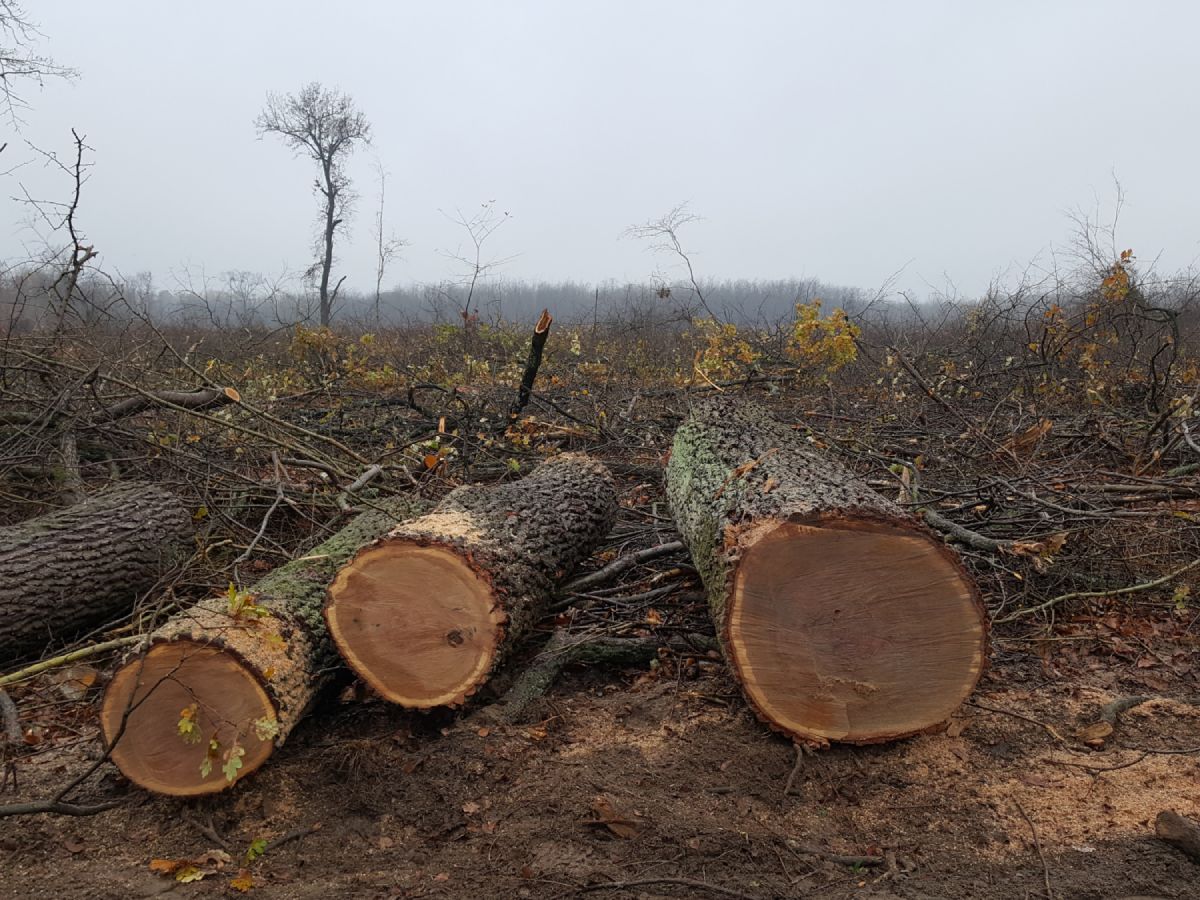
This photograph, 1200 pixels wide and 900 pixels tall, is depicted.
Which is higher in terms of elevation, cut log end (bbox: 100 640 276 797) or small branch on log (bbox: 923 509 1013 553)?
small branch on log (bbox: 923 509 1013 553)

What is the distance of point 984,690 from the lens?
275 cm

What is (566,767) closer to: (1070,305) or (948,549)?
(948,549)

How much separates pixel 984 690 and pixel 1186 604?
4.95ft

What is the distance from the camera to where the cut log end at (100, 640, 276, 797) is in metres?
2.24

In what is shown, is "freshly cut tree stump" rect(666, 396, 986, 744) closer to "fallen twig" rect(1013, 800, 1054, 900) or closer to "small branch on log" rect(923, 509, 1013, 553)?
"fallen twig" rect(1013, 800, 1054, 900)

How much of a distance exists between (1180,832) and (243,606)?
109 inches

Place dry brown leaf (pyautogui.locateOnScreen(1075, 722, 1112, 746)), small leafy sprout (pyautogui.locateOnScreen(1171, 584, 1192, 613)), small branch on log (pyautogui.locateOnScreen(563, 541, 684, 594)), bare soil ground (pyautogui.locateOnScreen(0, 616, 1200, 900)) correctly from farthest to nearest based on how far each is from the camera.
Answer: small branch on log (pyautogui.locateOnScreen(563, 541, 684, 594)), small leafy sprout (pyautogui.locateOnScreen(1171, 584, 1192, 613)), dry brown leaf (pyautogui.locateOnScreen(1075, 722, 1112, 746)), bare soil ground (pyautogui.locateOnScreen(0, 616, 1200, 900))

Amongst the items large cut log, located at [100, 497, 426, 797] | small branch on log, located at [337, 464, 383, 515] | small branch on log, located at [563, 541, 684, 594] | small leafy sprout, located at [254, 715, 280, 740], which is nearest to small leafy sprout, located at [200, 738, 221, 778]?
large cut log, located at [100, 497, 426, 797]

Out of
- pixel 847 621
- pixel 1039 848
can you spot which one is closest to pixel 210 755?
pixel 847 621

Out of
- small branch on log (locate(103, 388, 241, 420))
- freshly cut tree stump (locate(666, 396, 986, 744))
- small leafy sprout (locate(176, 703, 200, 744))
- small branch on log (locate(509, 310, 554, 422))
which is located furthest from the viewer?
small branch on log (locate(509, 310, 554, 422))

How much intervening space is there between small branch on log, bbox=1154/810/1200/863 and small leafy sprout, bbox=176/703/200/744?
276cm

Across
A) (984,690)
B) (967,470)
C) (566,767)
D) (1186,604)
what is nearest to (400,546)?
(566,767)

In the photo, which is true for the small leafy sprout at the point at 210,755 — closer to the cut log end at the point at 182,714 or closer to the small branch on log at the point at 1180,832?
the cut log end at the point at 182,714

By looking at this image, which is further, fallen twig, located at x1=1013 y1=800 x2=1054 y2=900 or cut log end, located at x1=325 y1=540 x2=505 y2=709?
cut log end, located at x1=325 y1=540 x2=505 y2=709
